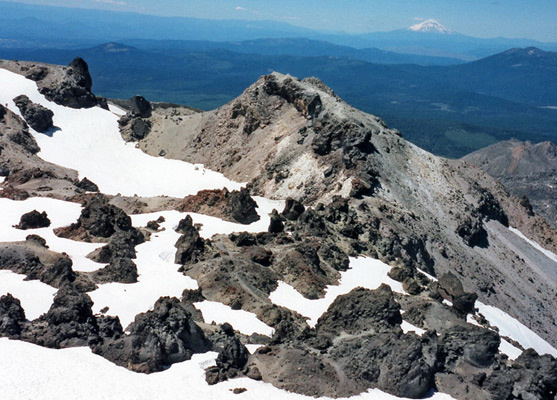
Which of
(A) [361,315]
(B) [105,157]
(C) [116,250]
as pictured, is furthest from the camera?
(B) [105,157]

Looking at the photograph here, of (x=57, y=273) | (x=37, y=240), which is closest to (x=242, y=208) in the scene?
(x=37, y=240)

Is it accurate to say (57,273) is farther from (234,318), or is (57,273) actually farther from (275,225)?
(275,225)

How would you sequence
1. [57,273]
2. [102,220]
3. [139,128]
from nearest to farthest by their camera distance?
[57,273], [102,220], [139,128]

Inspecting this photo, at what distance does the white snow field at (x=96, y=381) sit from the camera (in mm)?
13188

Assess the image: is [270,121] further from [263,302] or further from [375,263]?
[263,302]

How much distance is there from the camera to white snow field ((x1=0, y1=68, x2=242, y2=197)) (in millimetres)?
48344

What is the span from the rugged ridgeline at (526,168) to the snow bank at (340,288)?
226ft

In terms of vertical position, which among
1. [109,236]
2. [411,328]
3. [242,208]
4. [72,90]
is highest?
[72,90]

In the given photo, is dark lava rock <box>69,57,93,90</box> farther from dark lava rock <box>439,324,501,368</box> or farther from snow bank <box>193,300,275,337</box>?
dark lava rock <box>439,324,501,368</box>

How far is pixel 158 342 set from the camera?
50.5ft

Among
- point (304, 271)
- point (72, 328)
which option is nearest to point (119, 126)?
point (304, 271)

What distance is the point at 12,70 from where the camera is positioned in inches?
2404

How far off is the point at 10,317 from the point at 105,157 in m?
40.1

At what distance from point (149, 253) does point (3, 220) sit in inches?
326
